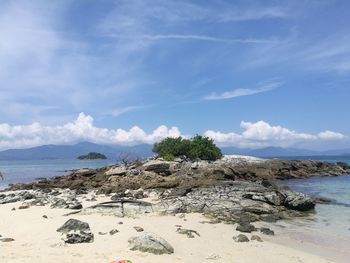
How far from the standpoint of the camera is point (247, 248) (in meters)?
19.6

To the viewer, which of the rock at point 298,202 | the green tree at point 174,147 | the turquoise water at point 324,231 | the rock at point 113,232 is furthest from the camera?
the green tree at point 174,147

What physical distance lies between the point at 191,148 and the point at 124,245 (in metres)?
64.2

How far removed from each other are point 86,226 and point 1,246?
4.03 meters

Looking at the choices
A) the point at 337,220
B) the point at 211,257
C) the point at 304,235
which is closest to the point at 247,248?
the point at 211,257

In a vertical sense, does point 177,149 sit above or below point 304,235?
above

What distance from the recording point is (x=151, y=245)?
1753 centimetres

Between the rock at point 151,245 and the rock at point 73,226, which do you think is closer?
the rock at point 151,245

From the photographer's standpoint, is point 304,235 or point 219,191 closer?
point 304,235

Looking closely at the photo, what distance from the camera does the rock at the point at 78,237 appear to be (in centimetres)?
1843

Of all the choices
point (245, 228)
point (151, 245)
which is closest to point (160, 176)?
point (245, 228)

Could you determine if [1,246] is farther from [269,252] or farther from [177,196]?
[177,196]

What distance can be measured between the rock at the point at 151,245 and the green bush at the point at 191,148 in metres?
60.3

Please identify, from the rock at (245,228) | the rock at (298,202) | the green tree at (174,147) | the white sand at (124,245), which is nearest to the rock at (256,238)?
the white sand at (124,245)

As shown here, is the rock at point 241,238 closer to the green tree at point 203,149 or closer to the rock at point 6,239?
the rock at point 6,239
